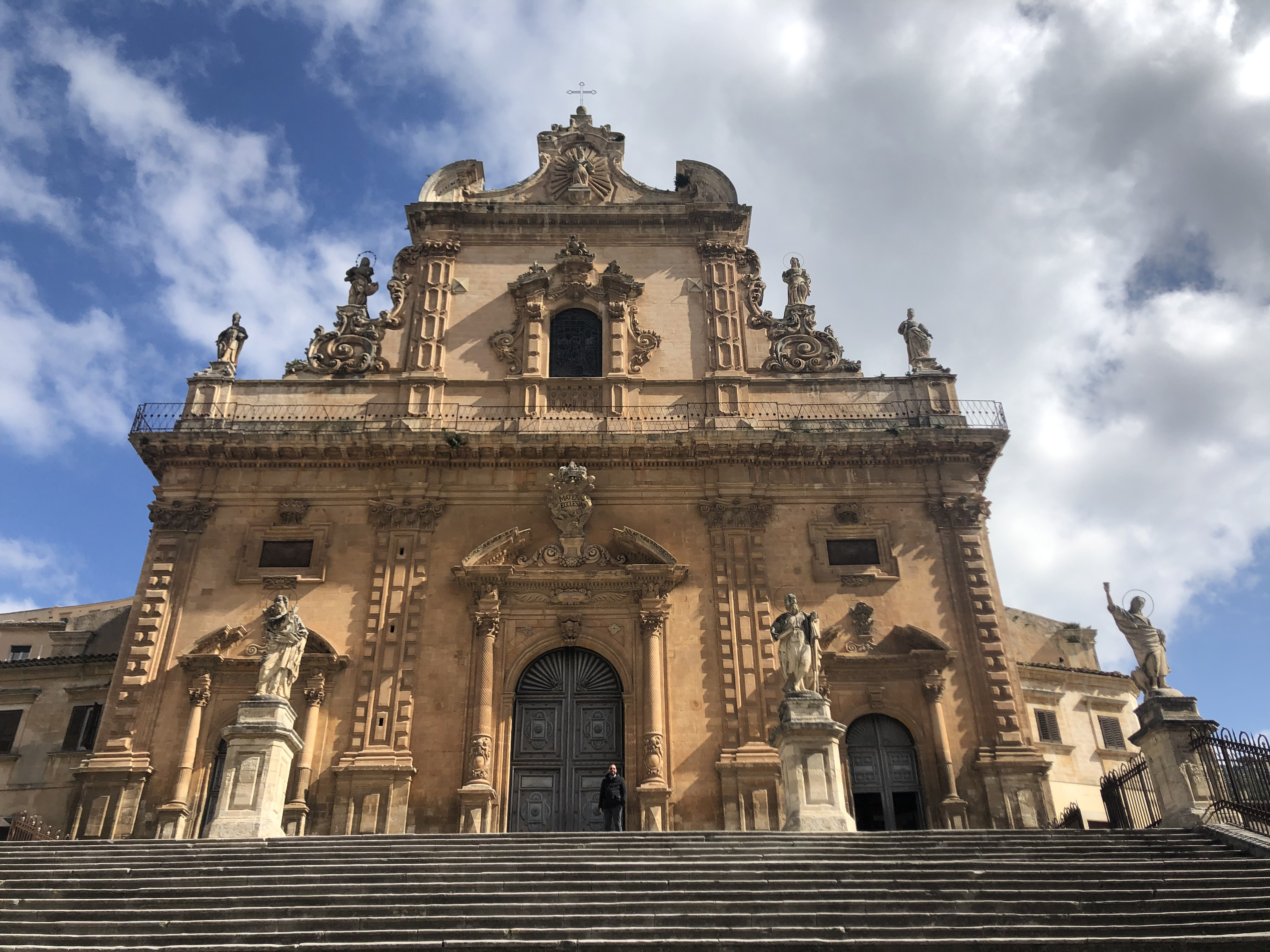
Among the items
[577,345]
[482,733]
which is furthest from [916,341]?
[482,733]

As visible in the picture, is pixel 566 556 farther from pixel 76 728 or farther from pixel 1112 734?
pixel 1112 734

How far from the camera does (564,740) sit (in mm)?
16859

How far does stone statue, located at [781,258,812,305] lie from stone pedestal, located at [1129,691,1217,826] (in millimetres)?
11076

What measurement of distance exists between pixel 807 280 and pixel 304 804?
14.5 meters

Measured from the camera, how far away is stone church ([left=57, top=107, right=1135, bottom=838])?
53.5ft

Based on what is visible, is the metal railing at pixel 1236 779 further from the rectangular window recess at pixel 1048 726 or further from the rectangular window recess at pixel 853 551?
the rectangular window recess at pixel 1048 726

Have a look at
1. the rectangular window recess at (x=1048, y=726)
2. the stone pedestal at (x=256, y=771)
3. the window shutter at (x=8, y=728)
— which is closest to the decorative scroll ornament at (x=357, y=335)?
the stone pedestal at (x=256, y=771)

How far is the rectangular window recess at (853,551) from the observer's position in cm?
1834

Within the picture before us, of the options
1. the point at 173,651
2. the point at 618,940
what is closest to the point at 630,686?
the point at 173,651

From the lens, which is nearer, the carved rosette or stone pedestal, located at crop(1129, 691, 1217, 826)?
stone pedestal, located at crop(1129, 691, 1217, 826)

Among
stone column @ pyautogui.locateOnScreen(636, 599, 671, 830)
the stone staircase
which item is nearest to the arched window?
stone column @ pyautogui.locateOnScreen(636, 599, 671, 830)

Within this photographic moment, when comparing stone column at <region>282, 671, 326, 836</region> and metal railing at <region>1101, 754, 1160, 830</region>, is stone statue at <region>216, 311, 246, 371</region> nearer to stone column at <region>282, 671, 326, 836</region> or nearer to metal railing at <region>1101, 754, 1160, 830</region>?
stone column at <region>282, 671, 326, 836</region>

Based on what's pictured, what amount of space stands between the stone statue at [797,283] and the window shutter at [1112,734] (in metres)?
14.2

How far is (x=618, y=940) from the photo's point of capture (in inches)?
297
